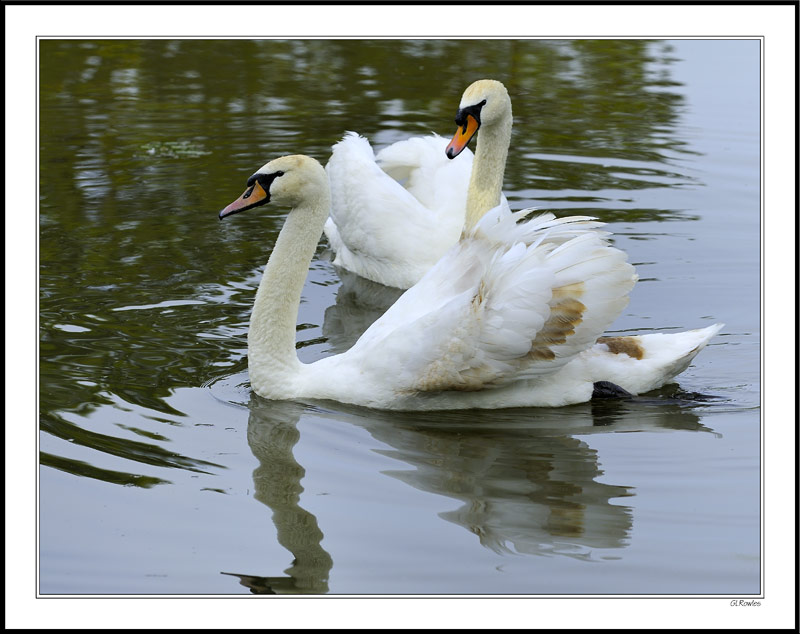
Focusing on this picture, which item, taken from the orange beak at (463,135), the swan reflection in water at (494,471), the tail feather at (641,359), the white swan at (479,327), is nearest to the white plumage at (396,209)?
the orange beak at (463,135)

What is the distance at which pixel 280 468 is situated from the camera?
6727 mm

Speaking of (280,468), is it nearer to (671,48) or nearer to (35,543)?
(35,543)

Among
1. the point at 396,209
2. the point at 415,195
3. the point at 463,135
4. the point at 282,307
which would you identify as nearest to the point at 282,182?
the point at 282,307

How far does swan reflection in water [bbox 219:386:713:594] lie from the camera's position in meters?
5.82

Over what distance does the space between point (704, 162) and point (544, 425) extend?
696 centimetres

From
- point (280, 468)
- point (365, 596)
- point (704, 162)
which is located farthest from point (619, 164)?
point (365, 596)

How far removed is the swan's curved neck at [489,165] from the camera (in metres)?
9.47

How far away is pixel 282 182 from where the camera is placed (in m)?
7.44

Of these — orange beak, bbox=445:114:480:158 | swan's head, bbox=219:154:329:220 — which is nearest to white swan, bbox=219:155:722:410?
swan's head, bbox=219:154:329:220

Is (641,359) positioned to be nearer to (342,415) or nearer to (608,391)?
(608,391)

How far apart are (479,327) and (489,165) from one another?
105 inches

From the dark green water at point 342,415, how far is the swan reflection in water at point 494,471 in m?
0.02

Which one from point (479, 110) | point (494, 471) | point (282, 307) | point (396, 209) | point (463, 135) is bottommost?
point (494, 471)

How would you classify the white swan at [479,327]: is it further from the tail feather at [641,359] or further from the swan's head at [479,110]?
the swan's head at [479,110]
